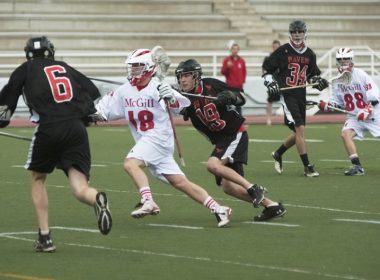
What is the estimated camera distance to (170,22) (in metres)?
34.1

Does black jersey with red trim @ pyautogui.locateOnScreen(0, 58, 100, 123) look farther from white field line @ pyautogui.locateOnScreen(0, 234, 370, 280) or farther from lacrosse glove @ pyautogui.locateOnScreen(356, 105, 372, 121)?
lacrosse glove @ pyautogui.locateOnScreen(356, 105, 372, 121)

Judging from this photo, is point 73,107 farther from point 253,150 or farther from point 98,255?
point 253,150

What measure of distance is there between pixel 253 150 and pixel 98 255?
11.1m

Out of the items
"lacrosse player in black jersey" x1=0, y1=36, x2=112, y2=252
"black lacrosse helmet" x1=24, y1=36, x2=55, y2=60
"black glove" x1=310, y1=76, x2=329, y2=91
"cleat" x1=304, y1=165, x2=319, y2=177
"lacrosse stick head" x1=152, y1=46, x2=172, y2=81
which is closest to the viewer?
"lacrosse player in black jersey" x1=0, y1=36, x2=112, y2=252

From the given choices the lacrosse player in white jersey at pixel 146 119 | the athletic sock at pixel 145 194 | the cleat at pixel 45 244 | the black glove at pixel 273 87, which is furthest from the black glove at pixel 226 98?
the black glove at pixel 273 87

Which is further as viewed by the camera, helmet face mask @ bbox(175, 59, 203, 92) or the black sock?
the black sock

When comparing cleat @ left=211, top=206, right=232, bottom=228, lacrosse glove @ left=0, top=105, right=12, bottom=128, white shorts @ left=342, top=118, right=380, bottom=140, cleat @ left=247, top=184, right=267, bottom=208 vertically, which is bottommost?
white shorts @ left=342, top=118, right=380, bottom=140

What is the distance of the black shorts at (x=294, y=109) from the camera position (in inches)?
650

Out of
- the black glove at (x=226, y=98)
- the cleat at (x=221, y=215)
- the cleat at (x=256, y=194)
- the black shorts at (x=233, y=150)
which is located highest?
the black glove at (x=226, y=98)

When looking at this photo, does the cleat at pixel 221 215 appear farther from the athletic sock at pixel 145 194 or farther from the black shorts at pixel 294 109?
the black shorts at pixel 294 109

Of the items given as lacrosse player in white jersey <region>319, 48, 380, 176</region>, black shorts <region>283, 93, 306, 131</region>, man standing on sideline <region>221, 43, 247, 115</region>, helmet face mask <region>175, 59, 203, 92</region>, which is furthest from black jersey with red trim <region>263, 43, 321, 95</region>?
man standing on sideline <region>221, 43, 247, 115</region>

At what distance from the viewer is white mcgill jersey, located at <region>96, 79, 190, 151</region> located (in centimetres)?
1155

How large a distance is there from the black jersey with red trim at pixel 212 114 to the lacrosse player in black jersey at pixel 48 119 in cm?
192

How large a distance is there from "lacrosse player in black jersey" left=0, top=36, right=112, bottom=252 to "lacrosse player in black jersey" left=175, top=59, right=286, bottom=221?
72.4 inches
